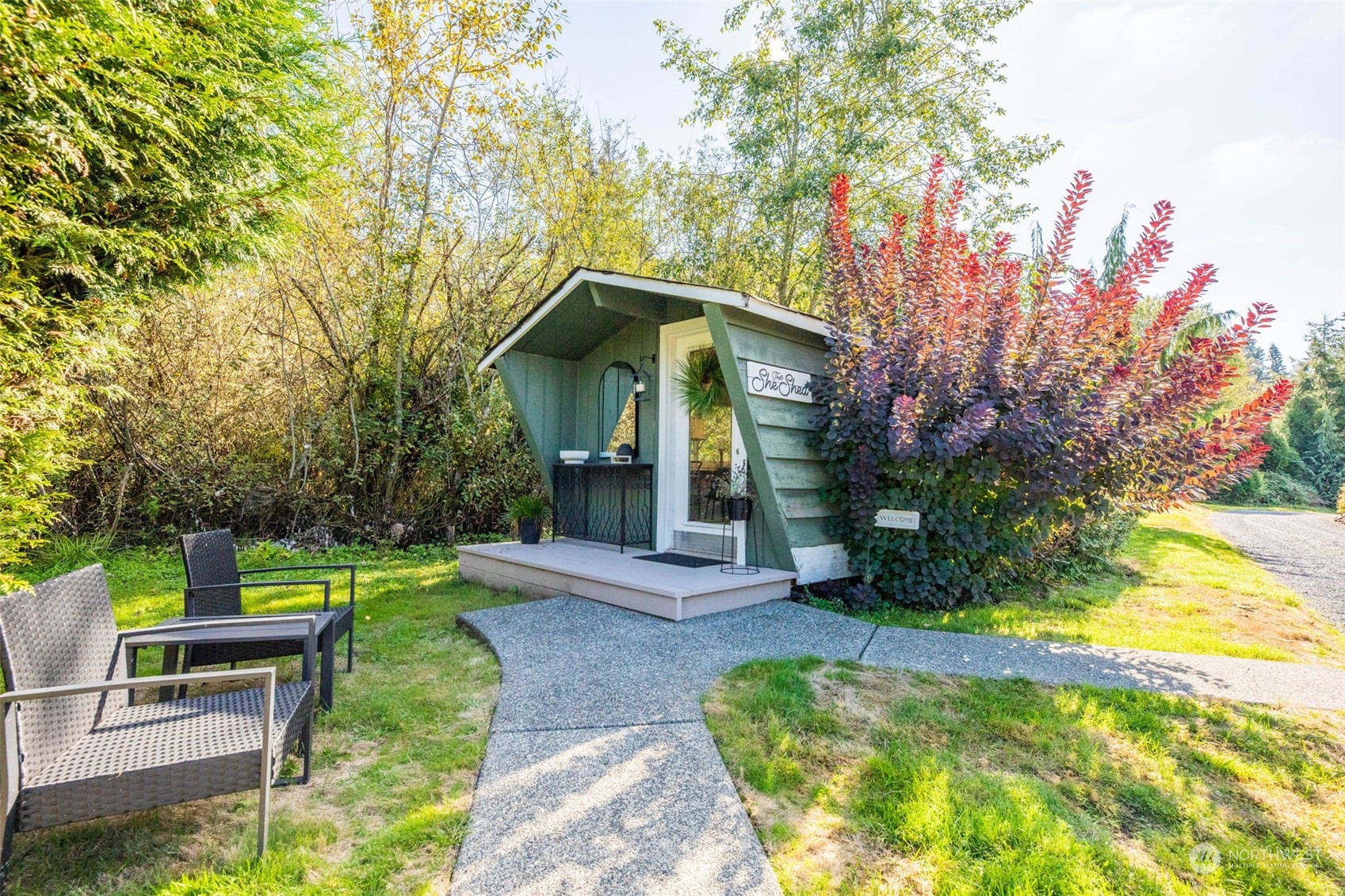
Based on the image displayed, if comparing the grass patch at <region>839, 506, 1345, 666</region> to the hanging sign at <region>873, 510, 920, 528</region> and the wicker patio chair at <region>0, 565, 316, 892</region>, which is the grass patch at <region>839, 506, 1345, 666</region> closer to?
the hanging sign at <region>873, 510, 920, 528</region>

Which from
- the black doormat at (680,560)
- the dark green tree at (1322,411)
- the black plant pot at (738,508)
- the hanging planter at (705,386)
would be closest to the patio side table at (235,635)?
the black doormat at (680,560)

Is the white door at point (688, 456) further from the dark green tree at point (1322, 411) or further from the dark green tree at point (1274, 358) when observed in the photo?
the dark green tree at point (1274, 358)

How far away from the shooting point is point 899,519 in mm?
4699

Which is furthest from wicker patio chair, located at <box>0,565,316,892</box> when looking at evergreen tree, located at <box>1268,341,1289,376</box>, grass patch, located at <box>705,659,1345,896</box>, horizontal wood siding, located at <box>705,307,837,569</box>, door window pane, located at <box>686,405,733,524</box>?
evergreen tree, located at <box>1268,341,1289,376</box>

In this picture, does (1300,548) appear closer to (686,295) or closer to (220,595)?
(686,295)

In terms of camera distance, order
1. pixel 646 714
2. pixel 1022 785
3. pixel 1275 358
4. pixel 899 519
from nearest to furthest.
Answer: pixel 1022 785 < pixel 646 714 < pixel 899 519 < pixel 1275 358

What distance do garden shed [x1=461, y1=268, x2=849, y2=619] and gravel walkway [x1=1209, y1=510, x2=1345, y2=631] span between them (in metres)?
4.82

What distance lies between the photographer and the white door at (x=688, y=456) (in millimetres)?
5555

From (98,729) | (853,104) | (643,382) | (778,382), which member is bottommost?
(98,729)

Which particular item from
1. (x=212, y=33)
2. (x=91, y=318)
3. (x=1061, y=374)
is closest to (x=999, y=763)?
(x=1061, y=374)

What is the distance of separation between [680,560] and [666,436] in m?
1.21

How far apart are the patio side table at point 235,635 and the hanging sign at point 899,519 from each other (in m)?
3.71

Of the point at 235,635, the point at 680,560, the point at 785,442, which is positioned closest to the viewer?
the point at 235,635

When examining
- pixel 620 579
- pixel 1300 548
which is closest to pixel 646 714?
pixel 620 579
